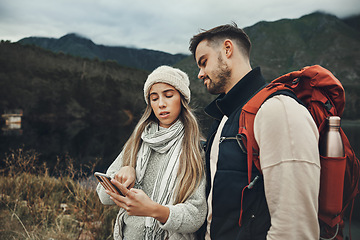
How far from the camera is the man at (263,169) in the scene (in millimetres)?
1130

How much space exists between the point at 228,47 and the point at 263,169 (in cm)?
96

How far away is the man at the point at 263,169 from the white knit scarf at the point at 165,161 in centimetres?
28

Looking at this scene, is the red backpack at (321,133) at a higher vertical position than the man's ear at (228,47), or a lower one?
lower

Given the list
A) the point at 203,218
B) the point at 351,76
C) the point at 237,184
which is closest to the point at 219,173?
the point at 237,184

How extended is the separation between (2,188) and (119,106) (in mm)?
42154

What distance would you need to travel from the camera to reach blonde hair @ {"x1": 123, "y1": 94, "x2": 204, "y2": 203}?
1.77 m

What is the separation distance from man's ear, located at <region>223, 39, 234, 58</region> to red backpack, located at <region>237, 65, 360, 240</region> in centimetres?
51

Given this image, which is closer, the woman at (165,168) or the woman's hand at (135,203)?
the woman's hand at (135,203)

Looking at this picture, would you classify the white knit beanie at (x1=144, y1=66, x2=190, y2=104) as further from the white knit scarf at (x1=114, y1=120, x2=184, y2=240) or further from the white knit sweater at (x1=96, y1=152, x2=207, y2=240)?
the white knit sweater at (x1=96, y1=152, x2=207, y2=240)

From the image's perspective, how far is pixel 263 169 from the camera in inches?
48.5

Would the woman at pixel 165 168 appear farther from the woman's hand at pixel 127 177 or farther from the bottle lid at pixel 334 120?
the bottle lid at pixel 334 120

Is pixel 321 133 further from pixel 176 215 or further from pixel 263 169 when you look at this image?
pixel 176 215

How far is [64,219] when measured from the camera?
12.5 ft

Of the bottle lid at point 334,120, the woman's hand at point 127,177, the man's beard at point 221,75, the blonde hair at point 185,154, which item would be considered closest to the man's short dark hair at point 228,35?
the man's beard at point 221,75
